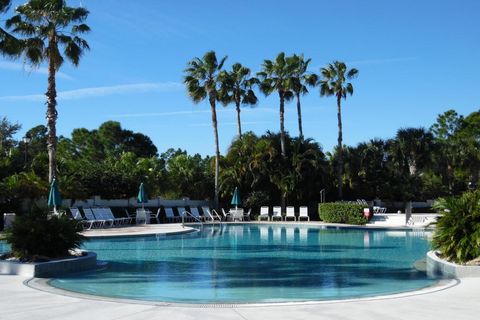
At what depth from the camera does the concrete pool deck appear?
6469 mm

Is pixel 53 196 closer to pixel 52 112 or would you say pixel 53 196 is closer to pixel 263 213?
pixel 52 112

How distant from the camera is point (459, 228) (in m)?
10.9

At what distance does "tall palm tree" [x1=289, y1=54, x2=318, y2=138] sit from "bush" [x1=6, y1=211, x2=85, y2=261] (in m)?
24.5

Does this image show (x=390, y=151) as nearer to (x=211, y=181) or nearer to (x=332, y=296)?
(x=211, y=181)

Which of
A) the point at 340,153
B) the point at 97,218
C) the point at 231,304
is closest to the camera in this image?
the point at 231,304

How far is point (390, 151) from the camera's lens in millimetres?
38719

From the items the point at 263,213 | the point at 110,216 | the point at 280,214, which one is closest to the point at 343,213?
the point at 280,214

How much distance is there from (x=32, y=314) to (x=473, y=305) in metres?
5.42

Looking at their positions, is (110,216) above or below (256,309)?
above

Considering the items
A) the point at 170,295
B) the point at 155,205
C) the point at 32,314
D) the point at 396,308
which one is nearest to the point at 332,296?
the point at 396,308

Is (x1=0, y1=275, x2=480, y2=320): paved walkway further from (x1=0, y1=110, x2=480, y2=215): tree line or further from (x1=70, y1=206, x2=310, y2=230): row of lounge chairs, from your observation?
(x1=0, y1=110, x2=480, y2=215): tree line

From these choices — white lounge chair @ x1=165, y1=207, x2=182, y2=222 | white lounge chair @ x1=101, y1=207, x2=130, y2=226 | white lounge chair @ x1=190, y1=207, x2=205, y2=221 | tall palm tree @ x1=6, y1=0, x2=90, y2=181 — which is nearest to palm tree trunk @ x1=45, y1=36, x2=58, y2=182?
tall palm tree @ x1=6, y1=0, x2=90, y2=181

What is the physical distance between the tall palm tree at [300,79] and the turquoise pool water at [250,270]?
1629 cm

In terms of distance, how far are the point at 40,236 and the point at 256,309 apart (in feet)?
19.1
